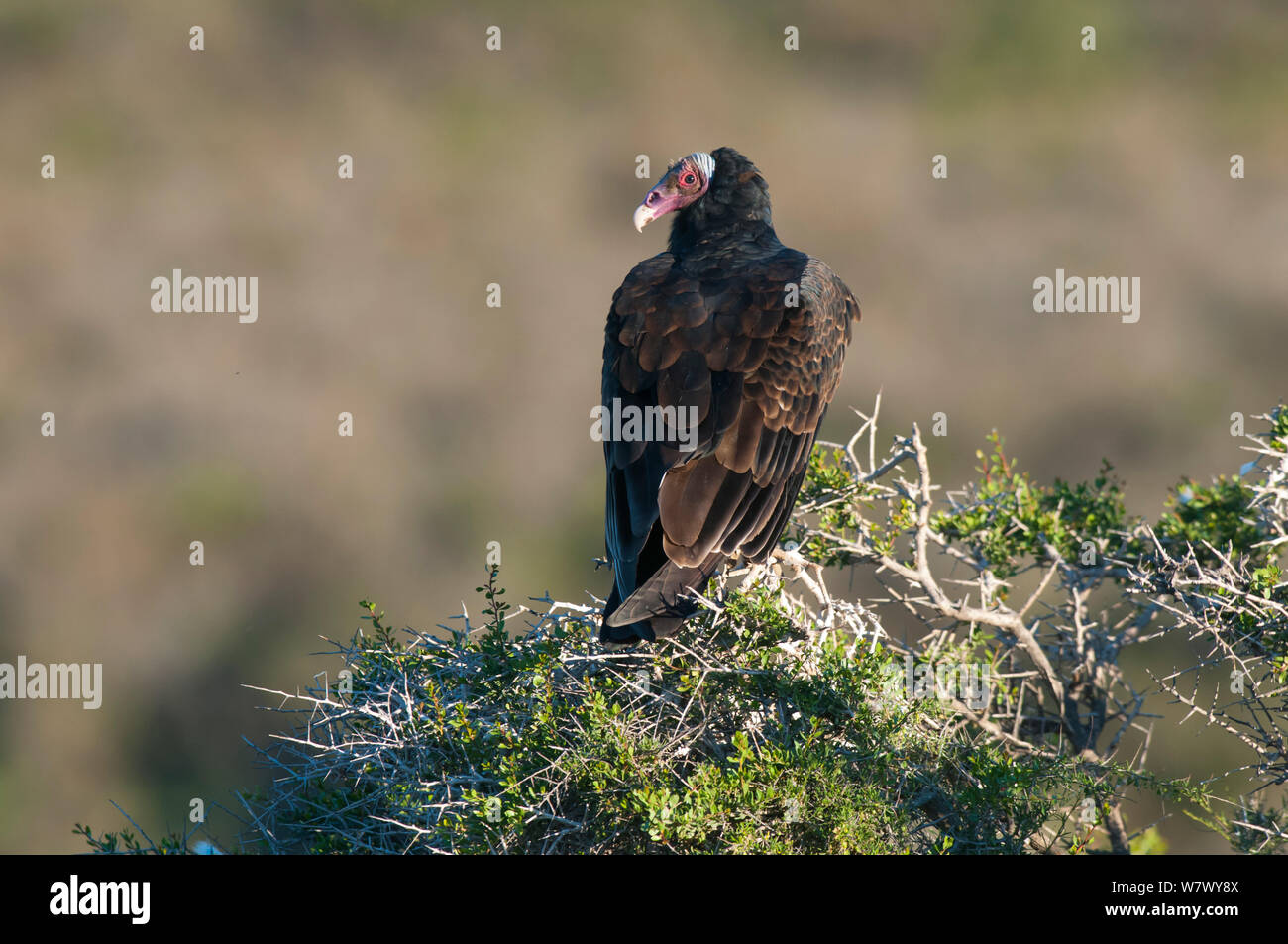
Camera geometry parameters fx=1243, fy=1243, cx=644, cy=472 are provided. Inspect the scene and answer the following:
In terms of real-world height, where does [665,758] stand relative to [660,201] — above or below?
below

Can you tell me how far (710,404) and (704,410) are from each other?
0.04 metres

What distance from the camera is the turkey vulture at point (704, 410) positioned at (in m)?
4.09

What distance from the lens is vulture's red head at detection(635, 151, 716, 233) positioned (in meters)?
5.86

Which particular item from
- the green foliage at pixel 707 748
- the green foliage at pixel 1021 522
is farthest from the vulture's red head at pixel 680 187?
the green foliage at pixel 707 748

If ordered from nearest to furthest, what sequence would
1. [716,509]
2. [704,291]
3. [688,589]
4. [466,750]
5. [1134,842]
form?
[466,750] < [688,589] < [716,509] < [1134,842] < [704,291]

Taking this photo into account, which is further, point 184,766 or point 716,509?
point 184,766

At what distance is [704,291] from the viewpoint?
5.01 m

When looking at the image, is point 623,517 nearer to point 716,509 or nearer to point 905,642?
point 716,509

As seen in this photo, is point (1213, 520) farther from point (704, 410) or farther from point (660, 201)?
point (660, 201)

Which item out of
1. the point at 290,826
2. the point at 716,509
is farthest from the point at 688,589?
the point at 290,826

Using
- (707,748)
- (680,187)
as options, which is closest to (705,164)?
(680,187)

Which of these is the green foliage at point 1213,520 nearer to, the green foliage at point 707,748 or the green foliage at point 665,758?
the green foliage at point 707,748

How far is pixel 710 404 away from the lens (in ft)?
14.8

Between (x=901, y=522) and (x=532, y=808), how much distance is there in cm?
189
